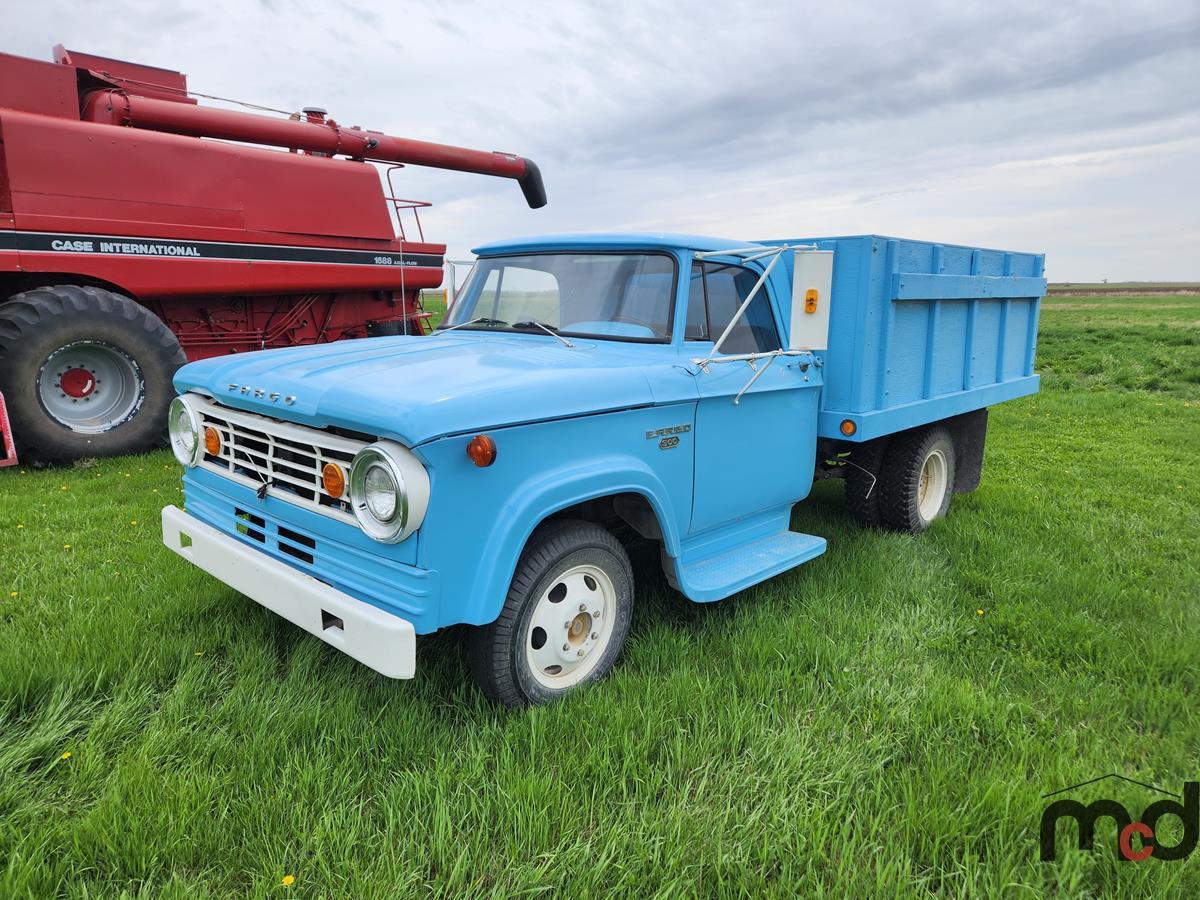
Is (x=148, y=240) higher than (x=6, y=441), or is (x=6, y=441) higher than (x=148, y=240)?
(x=148, y=240)

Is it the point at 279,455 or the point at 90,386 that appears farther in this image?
the point at 90,386

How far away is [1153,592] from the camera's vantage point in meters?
4.20

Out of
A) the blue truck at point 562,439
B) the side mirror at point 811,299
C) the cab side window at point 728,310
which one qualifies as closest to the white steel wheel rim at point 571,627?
the blue truck at point 562,439

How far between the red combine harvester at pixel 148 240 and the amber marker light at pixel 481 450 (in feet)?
16.2

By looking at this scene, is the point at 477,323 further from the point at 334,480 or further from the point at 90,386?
the point at 90,386

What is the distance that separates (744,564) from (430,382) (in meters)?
1.83

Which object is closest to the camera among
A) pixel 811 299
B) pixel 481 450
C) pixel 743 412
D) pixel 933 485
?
pixel 481 450

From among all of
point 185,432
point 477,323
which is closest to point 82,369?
point 185,432

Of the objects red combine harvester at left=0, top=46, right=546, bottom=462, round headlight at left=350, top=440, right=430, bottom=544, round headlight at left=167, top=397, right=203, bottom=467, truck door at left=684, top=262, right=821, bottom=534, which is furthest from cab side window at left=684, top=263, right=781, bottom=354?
red combine harvester at left=0, top=46, right=546, bottom=462

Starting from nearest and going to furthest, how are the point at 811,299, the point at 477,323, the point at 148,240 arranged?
the point at 811,299, the point at 477,323, the point at 148,240

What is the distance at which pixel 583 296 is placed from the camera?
3.95m

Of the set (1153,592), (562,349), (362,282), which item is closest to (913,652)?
(1153,592)

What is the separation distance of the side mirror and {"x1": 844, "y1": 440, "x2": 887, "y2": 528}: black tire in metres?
1.29

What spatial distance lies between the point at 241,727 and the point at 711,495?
2.16 meters
